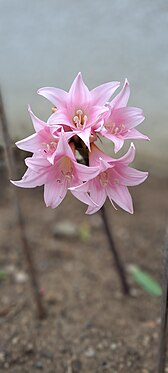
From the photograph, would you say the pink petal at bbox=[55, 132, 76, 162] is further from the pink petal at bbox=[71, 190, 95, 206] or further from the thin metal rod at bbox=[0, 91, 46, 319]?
the thin metal rod at bbox=[0, 91, 46, 319]

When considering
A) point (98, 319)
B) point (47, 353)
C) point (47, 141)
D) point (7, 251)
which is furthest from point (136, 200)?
point (47, 141)

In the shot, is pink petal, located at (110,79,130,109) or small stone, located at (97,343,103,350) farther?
small stone, located at (97,343,103,350)

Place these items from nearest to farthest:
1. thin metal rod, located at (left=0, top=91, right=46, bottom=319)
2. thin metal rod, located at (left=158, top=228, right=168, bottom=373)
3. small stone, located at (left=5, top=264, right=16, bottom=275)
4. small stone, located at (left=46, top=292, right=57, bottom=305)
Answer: thin metal rod, located at (left=158, top=228, right=168, bottom=373) → thin metal rod, located at (left=0, top=91, right=46, bottom=319) → small stone, located at (left=46, top=292, right=57, bottom=305) → small stone, located at (left=5, top=264, right=16, bottom=275)

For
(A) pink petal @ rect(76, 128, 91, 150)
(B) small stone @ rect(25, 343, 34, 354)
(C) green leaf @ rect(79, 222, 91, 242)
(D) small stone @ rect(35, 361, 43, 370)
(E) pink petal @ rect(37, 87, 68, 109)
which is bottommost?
(D) small stone @ rect(35, 361, 43, 370)

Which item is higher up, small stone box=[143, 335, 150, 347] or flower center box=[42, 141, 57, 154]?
flower center box=[42, 141, 57, 154]

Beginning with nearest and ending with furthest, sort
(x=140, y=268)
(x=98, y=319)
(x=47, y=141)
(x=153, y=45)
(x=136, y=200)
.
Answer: (x=47, y=141), (x=153, y=45), (x=98, y=319), (x=140, y=268), (x=136, y=200)

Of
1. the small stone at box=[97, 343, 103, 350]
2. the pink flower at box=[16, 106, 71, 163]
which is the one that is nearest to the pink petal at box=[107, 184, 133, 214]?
the pink flower at box=[16, 106, 71, 163]

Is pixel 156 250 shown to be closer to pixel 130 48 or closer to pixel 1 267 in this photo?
pixel 1 267

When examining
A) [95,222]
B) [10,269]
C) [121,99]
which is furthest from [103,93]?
[95,222]

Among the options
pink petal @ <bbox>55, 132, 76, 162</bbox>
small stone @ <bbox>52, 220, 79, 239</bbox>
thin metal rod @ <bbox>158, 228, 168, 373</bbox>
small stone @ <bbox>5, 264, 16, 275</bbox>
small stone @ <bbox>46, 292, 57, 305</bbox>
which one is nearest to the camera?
pink petal @ <bbox>55, 132, 76, 162</bbox>
